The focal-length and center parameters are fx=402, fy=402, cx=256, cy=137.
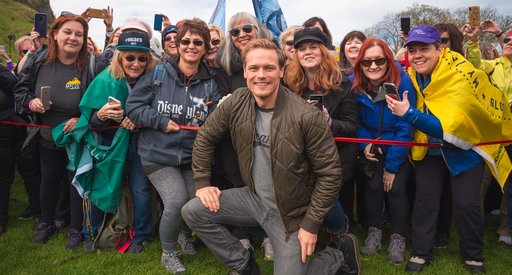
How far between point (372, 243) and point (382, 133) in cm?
131

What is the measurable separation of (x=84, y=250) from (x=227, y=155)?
6.92ft

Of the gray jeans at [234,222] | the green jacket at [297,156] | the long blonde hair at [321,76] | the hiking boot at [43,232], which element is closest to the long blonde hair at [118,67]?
the green jacket at [297,156]

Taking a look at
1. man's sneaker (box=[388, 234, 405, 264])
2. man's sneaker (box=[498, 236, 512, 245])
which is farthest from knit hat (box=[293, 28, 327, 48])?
man's sneaker (box=[498, 236, 512, 245])

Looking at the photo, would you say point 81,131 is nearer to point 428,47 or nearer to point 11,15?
point 428,47

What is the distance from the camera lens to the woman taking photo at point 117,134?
14.6 feet

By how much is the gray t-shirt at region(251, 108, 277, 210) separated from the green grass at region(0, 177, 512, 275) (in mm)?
1075

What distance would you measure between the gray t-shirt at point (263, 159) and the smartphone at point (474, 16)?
352 centimetres

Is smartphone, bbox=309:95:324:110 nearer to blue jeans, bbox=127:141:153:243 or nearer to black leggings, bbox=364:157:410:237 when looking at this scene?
black leggings, bbox=364:157:410:237

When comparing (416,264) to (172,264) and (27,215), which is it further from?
(27,215)

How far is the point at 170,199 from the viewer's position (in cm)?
417

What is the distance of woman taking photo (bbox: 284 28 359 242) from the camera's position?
4.12 metres

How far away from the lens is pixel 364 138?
4496mm

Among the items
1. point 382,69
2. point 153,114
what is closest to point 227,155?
point 153,114

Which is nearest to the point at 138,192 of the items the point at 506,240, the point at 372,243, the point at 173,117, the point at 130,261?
the point at 130,261
